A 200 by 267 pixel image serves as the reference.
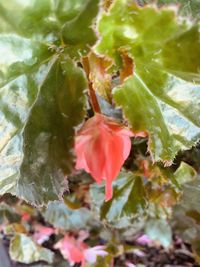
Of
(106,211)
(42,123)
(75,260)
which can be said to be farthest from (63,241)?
(42,123)

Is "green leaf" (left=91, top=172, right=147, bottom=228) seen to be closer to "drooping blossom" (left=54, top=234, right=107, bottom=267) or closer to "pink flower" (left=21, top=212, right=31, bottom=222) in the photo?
"drooping blossom" (left=54, top=234, right=107, bottom=267)

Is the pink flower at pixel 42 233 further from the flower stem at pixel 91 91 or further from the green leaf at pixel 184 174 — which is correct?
the flower stem at pixel 91 91

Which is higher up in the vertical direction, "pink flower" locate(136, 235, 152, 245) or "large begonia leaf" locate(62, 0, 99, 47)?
"large begonia leaf" locate(62, 0, 99, 47)

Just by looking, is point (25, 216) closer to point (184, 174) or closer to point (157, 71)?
point (184, 174)

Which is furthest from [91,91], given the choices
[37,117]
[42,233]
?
[42,233]

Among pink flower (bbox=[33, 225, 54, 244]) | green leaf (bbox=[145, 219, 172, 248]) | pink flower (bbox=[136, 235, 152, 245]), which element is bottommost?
pink flower (bbox=[136, 235, 152, 245])

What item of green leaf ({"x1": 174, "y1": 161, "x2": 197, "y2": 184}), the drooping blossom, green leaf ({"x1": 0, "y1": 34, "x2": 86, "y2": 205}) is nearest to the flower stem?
green leaf ({"x1": 0, "y1": 34, "x2": 86, "y2": 205})

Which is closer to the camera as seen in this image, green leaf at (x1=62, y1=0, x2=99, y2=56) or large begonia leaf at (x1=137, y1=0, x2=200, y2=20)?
green leaf at (x1=62, y1=0, x2=99, y2=56)

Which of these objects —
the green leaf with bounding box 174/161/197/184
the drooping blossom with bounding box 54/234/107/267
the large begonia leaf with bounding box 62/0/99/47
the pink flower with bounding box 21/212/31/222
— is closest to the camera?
the large begonia leaf with bounding box 62/0/99/47
